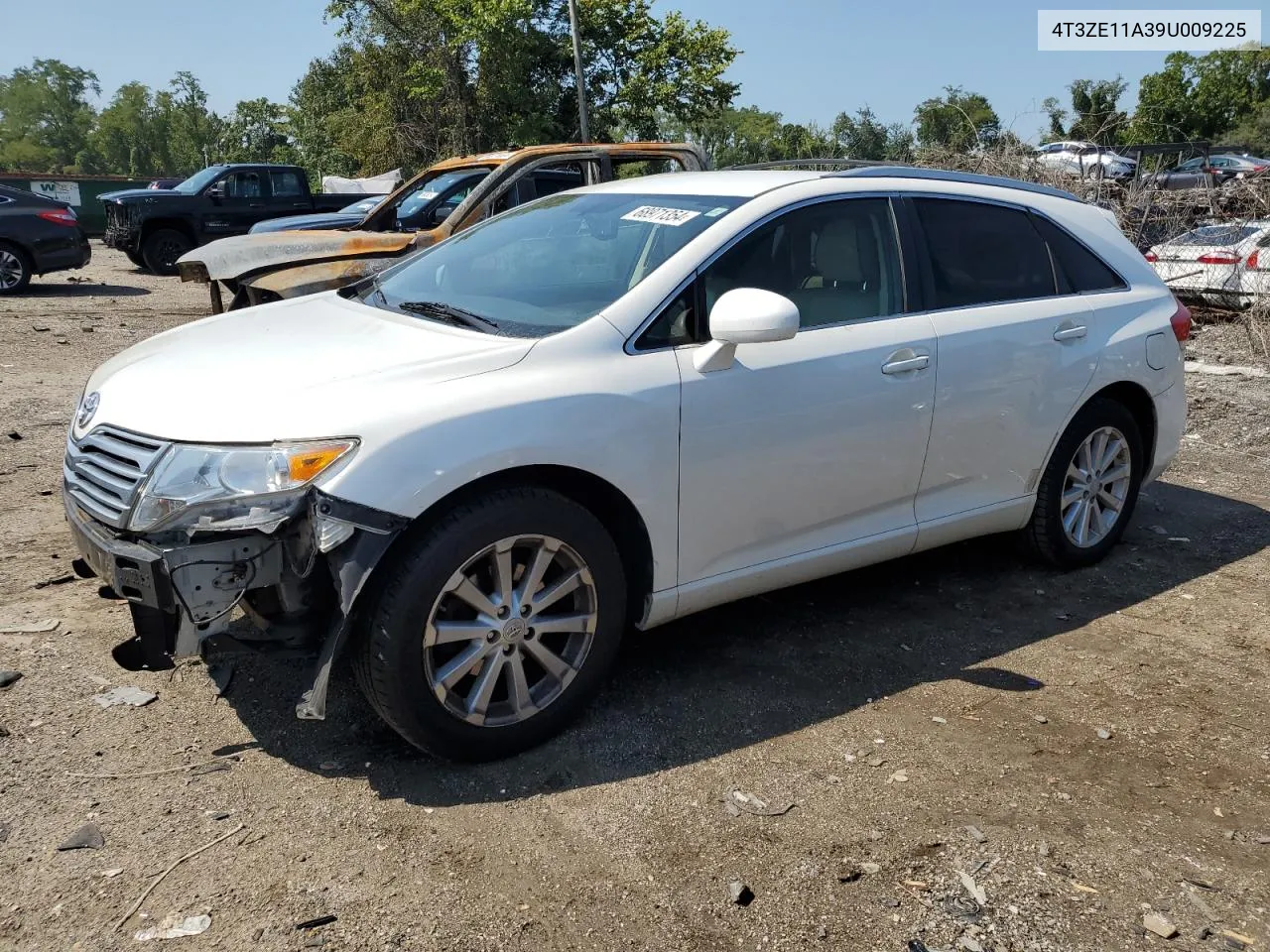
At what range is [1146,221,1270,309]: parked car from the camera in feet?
36.5

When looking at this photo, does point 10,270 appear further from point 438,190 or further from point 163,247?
point 438,190

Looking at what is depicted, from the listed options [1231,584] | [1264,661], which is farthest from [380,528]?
[1231,584]

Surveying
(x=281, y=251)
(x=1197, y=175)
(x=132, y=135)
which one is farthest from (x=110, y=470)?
(x=132, y=135)

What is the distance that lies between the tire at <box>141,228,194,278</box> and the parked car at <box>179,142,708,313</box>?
31.6 ft

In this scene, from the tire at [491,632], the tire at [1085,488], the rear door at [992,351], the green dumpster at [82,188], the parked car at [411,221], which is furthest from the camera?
the green dumpster at [82,188]

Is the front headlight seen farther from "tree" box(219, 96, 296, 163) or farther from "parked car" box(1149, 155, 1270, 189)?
"tree" box(219, 96, 296, 163)

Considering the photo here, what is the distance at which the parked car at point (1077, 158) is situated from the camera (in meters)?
12.3

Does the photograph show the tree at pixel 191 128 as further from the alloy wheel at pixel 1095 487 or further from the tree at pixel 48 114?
the alloy wheel at pixel 1095 487

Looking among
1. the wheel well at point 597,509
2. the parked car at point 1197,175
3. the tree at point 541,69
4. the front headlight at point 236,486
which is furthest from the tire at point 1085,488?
the tree at point 541,69

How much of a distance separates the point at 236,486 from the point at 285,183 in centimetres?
1671

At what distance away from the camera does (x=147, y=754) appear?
3.22 meters

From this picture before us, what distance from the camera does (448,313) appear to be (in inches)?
145

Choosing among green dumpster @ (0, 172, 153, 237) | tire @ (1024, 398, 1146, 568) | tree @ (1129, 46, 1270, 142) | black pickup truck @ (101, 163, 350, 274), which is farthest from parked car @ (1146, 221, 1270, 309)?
tree @ (1129, 46, 1270, 142)

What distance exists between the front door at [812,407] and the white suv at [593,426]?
0.03 feet
